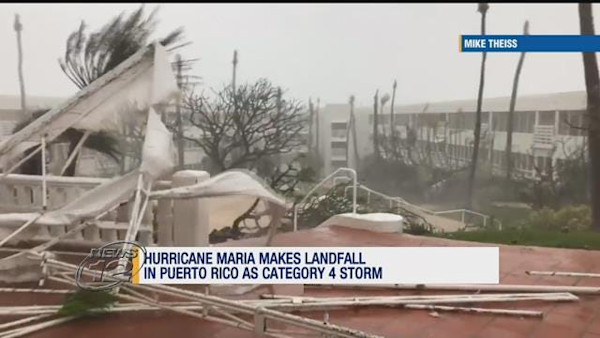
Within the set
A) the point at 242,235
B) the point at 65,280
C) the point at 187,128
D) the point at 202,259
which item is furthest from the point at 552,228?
the point at 65,280

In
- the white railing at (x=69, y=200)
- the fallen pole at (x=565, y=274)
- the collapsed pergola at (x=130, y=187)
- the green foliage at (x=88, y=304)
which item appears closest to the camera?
the collapsed pergola at (x=130, y=187)

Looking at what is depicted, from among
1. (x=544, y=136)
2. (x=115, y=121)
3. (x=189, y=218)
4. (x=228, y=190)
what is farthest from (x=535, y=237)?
(x=115, y=121)

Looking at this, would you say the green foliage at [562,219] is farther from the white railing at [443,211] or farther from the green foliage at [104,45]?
the green foliage at [104,45]

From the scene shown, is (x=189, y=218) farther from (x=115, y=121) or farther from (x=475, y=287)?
(x=475, y=287)

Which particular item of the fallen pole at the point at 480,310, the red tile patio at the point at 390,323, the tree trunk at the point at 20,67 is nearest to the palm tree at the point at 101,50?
the tree trunk at the point at 20,67

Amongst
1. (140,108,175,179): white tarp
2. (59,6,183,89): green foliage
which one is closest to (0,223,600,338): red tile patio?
(140,108,175,179): white tarp

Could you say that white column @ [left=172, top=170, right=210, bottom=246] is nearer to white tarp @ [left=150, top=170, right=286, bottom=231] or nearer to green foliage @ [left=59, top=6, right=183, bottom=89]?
white tarp @ [left=150, top=170, right=286, bottom=231]
